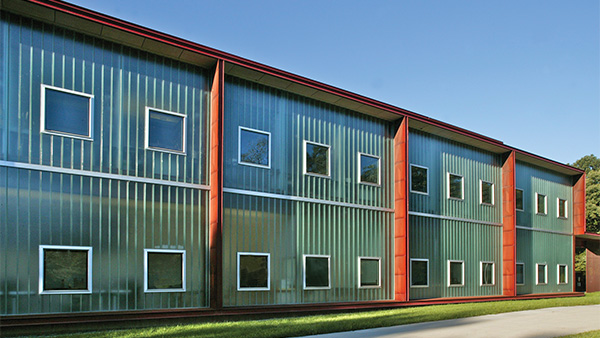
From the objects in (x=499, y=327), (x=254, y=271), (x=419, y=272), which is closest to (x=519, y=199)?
(x=419, y=272)

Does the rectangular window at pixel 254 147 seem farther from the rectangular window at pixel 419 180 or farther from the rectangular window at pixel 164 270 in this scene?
the rectangular window at pixel 419 180

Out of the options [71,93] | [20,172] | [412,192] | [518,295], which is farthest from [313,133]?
[518,295]

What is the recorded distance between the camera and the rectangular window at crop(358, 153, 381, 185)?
70.2 ft

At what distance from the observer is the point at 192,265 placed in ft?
52.7

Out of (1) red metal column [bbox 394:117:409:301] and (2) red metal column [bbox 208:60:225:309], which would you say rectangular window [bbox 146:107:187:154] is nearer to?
(2) red metal column [bbox 208:60:225:309]

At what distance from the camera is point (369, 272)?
21094 mm

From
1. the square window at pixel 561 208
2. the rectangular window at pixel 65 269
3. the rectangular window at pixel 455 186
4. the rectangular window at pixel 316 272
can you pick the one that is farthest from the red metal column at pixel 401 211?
the square window at pixel 561 208

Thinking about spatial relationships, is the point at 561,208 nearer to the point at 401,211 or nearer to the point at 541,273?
the point at 541,273

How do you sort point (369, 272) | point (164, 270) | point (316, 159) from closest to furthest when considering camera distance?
point (164, 270), point (316, 159), point (369, 272)

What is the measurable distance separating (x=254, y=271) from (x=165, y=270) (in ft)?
10.1

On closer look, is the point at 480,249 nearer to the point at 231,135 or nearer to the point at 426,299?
the point at 426,299

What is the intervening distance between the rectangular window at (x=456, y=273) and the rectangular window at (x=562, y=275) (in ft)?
34.3

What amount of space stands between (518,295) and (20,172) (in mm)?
24261

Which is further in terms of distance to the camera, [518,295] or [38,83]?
[518,295]
